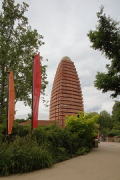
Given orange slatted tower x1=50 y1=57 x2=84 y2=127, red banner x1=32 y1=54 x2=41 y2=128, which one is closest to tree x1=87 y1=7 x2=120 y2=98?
red banner x1=32 y1=54 x2=41 y2=128

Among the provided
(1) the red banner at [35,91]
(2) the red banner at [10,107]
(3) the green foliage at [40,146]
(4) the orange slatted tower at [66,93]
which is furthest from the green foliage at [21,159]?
(4) the orange slatted tower at [66,93]

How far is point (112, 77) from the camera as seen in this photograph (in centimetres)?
1196

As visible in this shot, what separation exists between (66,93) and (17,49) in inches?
1431

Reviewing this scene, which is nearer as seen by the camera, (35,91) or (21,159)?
(21,159)

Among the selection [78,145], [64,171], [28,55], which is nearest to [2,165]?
[64,171]

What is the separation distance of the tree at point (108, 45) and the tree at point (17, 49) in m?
4.32

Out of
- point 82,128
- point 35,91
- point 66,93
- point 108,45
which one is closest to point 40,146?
point 35,91

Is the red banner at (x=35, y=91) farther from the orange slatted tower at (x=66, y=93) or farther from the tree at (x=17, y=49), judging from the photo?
the orange slatted tower at (x=66, y=93)

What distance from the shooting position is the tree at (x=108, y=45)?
1087cm

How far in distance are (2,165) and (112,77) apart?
28.4ft

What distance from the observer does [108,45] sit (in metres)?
11.1

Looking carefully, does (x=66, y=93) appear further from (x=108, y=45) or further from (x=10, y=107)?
(x=10, y=107)

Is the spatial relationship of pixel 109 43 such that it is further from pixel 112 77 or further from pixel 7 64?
pixel 7 64

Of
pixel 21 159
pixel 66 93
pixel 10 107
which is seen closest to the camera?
pixel 21 159
